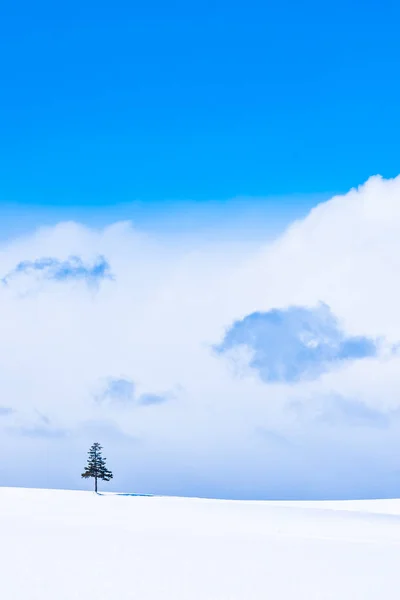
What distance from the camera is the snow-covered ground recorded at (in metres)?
16.8

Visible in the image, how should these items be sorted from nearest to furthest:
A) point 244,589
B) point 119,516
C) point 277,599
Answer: point 277,599
point 244,589
point 119,516

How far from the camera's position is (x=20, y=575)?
17625 mm

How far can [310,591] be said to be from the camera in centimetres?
1709

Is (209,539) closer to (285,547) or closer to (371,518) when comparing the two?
(285,547)

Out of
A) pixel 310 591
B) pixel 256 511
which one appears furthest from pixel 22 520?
pixel 310 591

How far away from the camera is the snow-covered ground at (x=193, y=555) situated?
16797 millimetres

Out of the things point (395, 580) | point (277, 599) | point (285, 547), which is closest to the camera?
point (277, 599)

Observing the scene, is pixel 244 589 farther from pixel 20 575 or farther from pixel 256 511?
pixel 256 511

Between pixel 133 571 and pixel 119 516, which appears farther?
pixel 119 516

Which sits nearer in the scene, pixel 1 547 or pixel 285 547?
pixel 1 547

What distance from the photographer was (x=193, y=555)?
21.7 metres

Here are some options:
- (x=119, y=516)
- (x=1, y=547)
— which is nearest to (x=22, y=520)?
(x=119, y=516)

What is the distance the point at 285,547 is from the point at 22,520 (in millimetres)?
12269

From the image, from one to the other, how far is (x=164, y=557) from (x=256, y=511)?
17.5 meters
